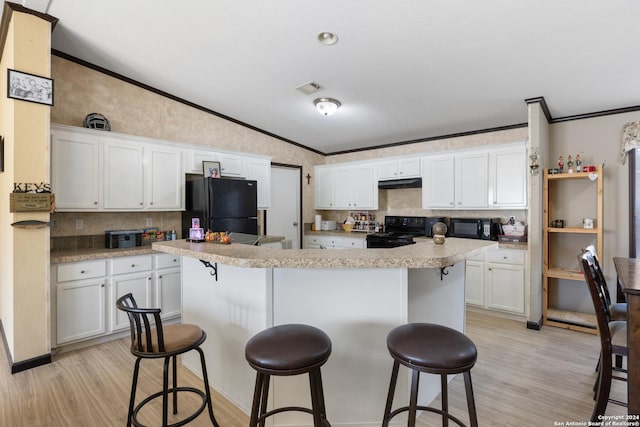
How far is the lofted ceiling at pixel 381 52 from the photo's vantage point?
2318mm

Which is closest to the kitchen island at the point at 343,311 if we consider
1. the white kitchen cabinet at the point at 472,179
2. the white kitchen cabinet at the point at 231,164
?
the white kitchen cabinet at the point at 472,179

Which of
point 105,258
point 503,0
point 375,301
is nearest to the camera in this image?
point 375,301

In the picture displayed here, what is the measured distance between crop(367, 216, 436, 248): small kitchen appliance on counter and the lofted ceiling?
151 cm

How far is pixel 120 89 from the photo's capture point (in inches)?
149

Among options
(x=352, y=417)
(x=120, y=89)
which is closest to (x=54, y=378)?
(x=352, y=417)

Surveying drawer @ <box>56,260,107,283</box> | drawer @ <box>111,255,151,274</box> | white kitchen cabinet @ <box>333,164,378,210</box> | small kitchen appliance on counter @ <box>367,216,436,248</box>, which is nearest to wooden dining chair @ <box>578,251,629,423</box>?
small kitchen appliance on counter @ <box>367,216,436,248</box>

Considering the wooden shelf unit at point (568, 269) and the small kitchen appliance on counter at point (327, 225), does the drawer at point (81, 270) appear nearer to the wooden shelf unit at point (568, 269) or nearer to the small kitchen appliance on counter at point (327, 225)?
the small kitchen appliance on counter at point (327, 225)

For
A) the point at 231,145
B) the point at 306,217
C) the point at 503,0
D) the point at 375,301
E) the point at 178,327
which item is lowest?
the point at 178,327

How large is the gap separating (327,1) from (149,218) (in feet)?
10.5

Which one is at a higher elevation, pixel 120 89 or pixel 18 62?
pixel 120 89

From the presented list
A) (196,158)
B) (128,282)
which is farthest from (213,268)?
(196,158)

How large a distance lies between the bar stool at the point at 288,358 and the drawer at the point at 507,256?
310cm

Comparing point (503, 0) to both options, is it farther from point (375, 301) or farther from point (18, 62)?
point (18, 62)

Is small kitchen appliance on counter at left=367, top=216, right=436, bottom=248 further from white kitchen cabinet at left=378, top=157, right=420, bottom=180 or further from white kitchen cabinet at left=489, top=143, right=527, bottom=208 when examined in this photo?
white kitchen cabinet at left=489, top=143, right=527, bottom=208
